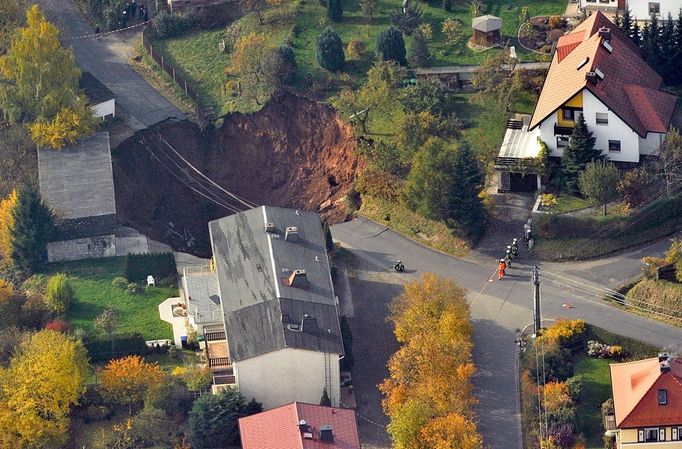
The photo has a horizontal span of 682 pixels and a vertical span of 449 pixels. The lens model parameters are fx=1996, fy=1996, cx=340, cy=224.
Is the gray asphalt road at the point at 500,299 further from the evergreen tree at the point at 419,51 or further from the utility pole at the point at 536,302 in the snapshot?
the evergreen tree at the point at 419,51

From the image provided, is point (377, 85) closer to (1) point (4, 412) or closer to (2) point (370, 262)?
(2) point (370, 262)

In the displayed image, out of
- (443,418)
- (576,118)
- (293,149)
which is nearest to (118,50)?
(293,149)

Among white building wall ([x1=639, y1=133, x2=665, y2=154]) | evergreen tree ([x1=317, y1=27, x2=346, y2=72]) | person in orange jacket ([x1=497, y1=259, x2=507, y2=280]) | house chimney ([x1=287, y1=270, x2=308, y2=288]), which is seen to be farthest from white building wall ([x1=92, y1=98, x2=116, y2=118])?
white building wall ([x1=639, y1=133, x2=665, y2=154])

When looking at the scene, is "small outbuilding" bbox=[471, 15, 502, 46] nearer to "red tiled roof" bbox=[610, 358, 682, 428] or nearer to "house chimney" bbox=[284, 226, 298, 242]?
"house chimney" bbox=[284, 226, 298, 242]

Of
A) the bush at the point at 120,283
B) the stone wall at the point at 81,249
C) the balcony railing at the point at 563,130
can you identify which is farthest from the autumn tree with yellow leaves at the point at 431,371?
the stone wall at the point at 81,249

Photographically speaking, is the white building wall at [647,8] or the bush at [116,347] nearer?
the bush at [116,347]
